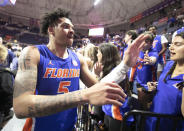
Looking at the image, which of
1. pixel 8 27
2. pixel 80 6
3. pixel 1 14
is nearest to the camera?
pixel 80 6

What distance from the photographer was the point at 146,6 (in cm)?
1238

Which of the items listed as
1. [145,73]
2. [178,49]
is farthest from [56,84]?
[145,73]

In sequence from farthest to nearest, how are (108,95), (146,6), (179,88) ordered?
(146,6) < (179,88) < (108,95)

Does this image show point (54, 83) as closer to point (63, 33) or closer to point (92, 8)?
point (63, 33)

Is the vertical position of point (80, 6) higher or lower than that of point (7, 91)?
higher

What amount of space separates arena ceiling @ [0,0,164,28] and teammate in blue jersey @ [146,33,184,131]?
13159mm

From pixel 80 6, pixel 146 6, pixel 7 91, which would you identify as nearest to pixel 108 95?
pixel 7 91

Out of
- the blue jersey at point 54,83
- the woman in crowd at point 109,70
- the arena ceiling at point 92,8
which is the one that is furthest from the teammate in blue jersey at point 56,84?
the arena ceiling at point 92,8

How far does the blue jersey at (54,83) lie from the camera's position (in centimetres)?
116

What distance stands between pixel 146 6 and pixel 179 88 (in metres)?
14.1

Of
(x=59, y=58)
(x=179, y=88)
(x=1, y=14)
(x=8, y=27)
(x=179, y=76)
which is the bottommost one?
(x=179, y=88)

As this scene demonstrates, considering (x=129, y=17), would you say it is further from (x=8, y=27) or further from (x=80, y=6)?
(x=8, y=27)

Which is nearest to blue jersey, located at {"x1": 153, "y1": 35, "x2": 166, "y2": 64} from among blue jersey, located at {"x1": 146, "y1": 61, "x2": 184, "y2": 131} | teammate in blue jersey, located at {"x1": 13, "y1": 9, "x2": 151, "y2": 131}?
blue jersey, located at {"x1": 146, "y1": 61, "x2": 184, "y2": 131}

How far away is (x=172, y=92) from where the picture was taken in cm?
117
